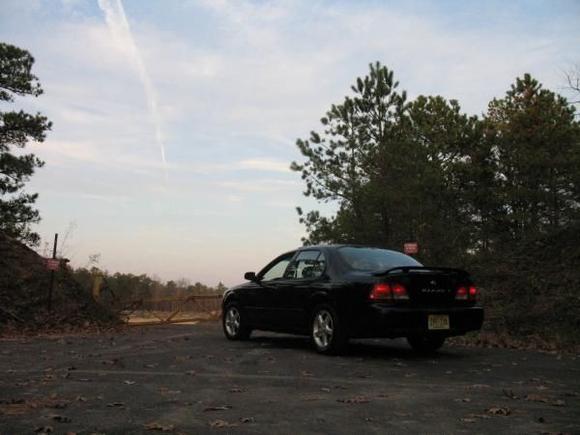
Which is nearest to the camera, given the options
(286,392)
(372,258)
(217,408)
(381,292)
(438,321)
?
(217,408)

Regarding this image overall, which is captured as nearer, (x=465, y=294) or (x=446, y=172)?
(x=465, y=294)

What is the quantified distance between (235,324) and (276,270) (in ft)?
4.93

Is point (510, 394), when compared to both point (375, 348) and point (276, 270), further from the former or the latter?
point (276, 270)

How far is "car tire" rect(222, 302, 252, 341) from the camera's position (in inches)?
437

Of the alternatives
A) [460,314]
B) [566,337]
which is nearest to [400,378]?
[460,314]

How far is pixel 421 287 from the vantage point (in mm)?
8406

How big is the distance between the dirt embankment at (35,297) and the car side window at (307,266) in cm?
798

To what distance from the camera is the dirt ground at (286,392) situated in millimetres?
Answer: 4496

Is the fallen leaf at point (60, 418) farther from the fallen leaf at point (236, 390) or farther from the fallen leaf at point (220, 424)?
the fallen leaf at point (236, 390)

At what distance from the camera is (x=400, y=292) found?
8.27 metres

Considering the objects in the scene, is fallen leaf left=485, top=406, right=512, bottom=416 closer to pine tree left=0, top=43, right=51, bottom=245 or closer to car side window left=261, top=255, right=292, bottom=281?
car side window left=261, top=255, right=292, bottom=281

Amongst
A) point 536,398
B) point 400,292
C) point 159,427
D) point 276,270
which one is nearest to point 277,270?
point 276,270

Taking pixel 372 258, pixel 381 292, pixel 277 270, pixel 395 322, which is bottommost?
pixel 395 322

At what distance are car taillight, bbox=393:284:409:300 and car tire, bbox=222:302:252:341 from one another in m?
3.56
